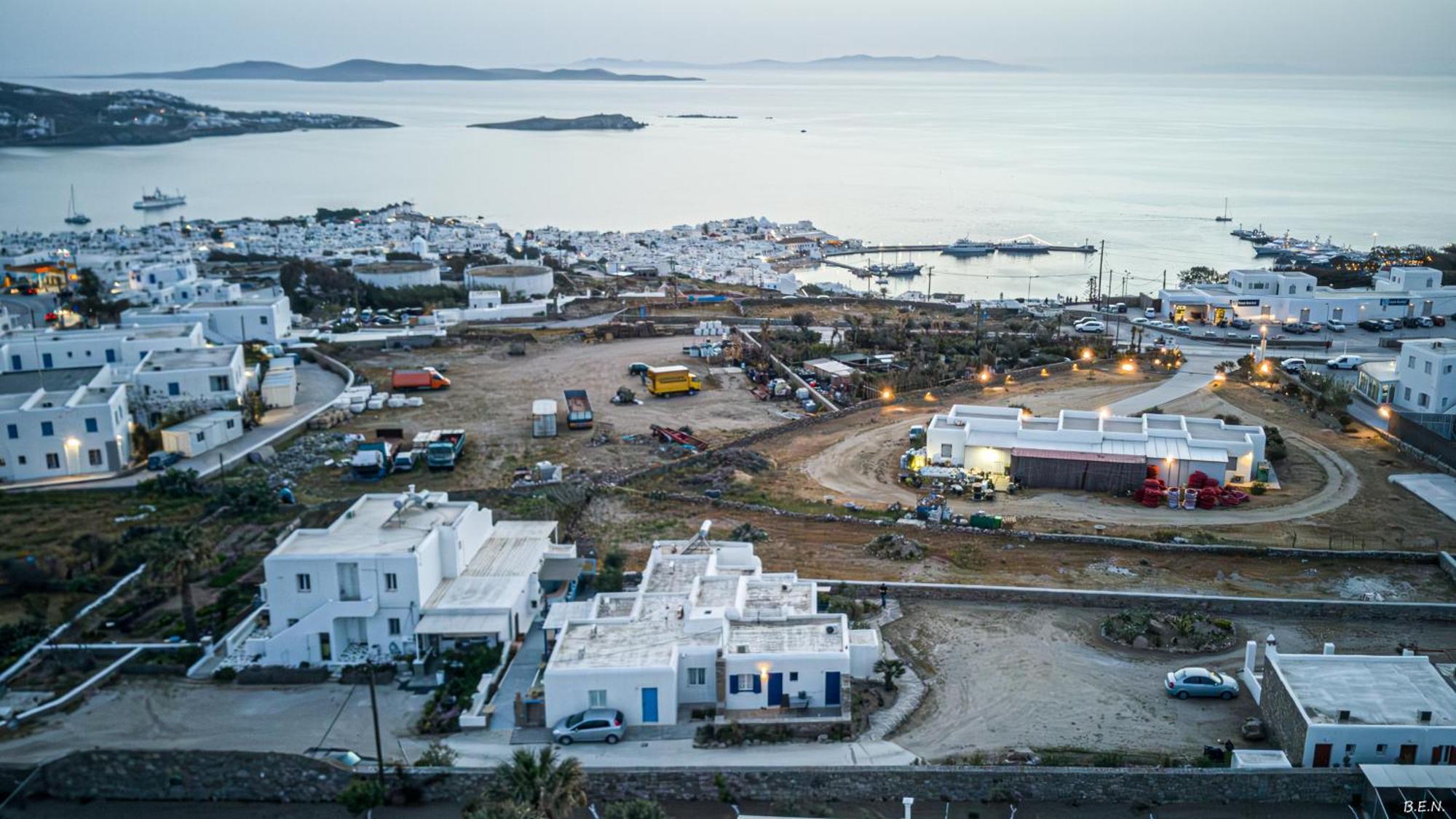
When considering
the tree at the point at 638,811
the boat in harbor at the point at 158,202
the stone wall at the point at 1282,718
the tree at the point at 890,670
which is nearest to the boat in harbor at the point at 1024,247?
the stone wall at the point at 1282,718

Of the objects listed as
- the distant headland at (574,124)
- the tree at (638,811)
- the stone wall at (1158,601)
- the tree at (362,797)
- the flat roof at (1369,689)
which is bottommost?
the tree at (362,797)

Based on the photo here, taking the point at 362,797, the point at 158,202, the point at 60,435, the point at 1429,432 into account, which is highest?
the point at 158,202

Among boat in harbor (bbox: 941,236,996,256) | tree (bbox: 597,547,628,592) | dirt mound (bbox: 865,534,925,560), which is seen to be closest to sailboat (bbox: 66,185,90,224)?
boat in harbor (bbox: 941,236,996,256)

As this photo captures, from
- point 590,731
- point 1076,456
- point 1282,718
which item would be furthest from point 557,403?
point 1282,718

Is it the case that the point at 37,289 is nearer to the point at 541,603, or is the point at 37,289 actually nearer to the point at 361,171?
the point at 541,603

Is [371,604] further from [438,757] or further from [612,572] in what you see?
[612,572]

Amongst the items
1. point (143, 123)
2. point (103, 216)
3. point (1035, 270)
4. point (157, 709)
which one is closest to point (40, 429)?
point (157, 709)

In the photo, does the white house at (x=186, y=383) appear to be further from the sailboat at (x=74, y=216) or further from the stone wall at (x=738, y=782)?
the sailboat at (x=74, y=216)
